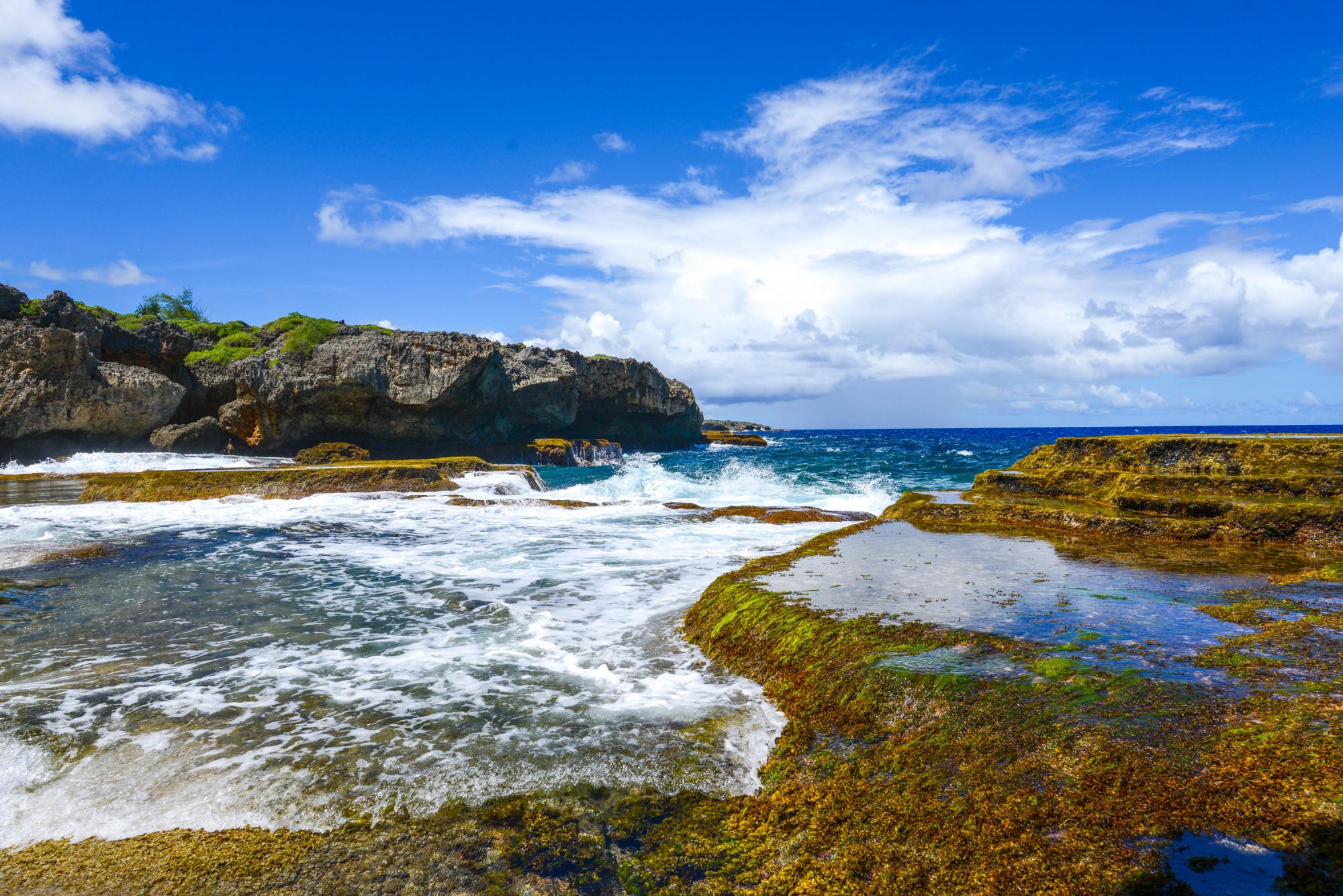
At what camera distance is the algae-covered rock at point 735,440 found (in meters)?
88.1

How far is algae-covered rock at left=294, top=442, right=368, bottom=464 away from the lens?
3306cm

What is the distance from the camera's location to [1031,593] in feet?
20.4

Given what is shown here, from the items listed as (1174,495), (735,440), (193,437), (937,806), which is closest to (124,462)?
(193,437)

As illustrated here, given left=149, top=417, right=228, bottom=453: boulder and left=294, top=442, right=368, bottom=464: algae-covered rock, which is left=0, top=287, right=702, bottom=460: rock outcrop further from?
left=294, top=442, right=368, bottom=464: algae-covered rock

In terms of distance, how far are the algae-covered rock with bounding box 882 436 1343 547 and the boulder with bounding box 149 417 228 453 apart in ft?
149

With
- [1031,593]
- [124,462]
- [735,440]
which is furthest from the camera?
[735,440]

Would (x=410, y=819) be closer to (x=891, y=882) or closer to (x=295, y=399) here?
(x=891, y=882)

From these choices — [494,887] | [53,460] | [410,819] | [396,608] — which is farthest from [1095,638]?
[53,460]

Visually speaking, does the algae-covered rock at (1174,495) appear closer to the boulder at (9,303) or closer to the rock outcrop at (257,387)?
the rock outcrop at (257,387)

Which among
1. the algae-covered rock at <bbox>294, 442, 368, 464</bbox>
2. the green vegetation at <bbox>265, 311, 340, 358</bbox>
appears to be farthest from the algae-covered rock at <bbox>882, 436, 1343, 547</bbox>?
the green vegetation at <bbox>265, 311, 340, 358</bbox>

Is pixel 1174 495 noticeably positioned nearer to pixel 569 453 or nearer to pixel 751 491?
pixel 751 491

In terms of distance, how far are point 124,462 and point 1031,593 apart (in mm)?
44196

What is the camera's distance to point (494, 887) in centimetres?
284

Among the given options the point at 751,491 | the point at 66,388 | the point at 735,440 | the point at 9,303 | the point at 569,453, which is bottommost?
the point at 751,491
